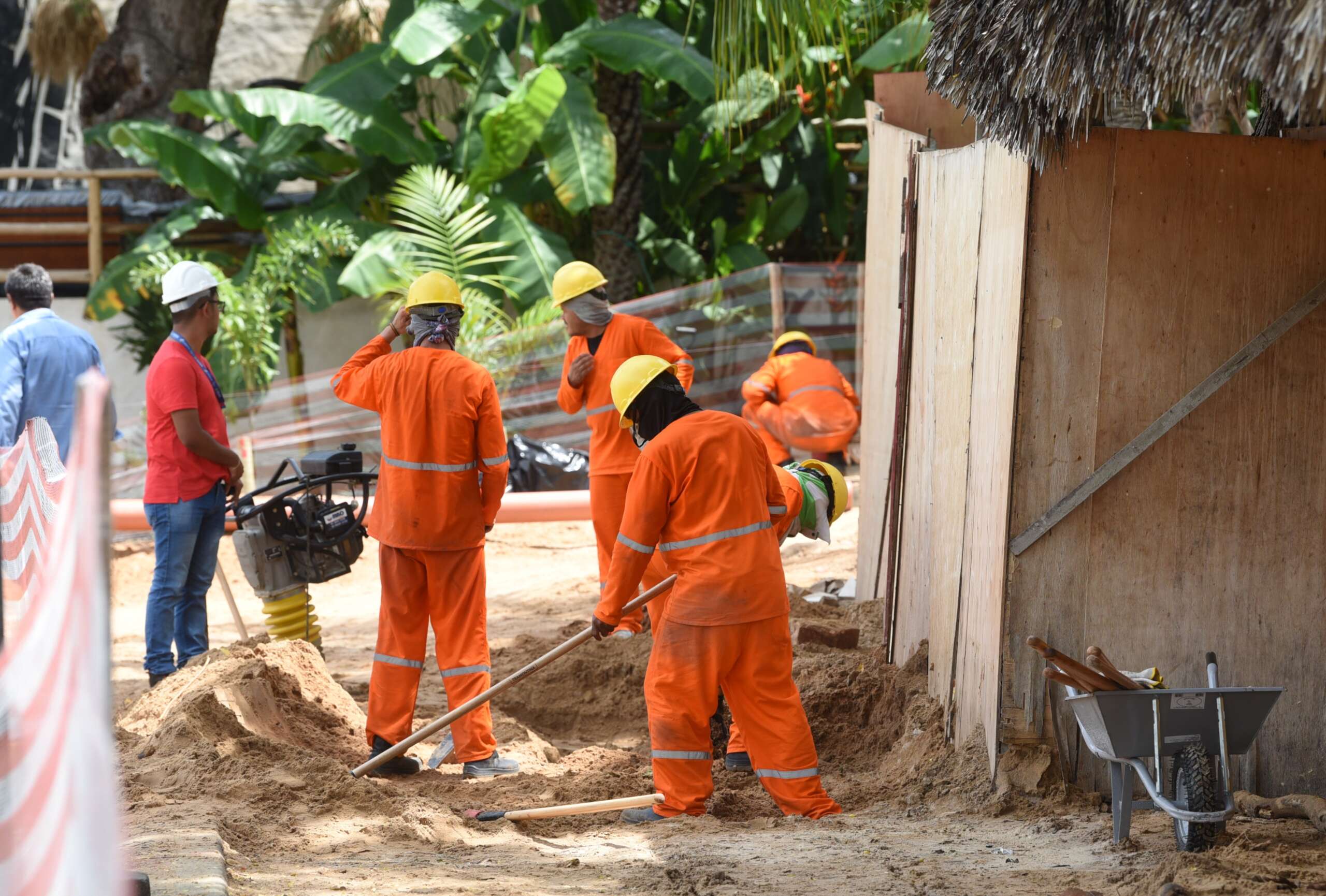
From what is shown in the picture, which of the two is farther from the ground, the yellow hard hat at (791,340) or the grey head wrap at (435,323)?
the yellow hard hat at (791,340)

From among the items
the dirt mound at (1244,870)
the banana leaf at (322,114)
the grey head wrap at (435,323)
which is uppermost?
the banana leaf at (322,114)

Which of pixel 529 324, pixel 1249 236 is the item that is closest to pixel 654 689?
pixel 1249 236

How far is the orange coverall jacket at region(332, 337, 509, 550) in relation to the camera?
595cm

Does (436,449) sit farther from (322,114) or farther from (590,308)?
(322,114)

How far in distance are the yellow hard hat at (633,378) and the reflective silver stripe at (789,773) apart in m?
1.53

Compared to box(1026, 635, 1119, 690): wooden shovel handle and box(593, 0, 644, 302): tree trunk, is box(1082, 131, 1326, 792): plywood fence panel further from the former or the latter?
box(593, 0, 644, 302): tree trunk

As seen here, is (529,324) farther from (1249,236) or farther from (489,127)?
(1249,236)

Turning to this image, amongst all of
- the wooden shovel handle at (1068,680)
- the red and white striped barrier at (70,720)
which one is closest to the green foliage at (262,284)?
the red and white striped barrier at (70,720)

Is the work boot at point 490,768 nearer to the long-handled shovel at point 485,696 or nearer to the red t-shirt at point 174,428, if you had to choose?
the long-handled shovel at point 485,696

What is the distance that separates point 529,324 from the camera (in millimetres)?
12250

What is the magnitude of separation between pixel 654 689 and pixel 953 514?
151 cm

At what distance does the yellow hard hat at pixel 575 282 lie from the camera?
7.06 m

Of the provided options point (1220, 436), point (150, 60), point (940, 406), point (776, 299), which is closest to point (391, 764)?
point (940, 406)

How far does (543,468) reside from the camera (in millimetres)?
11594
